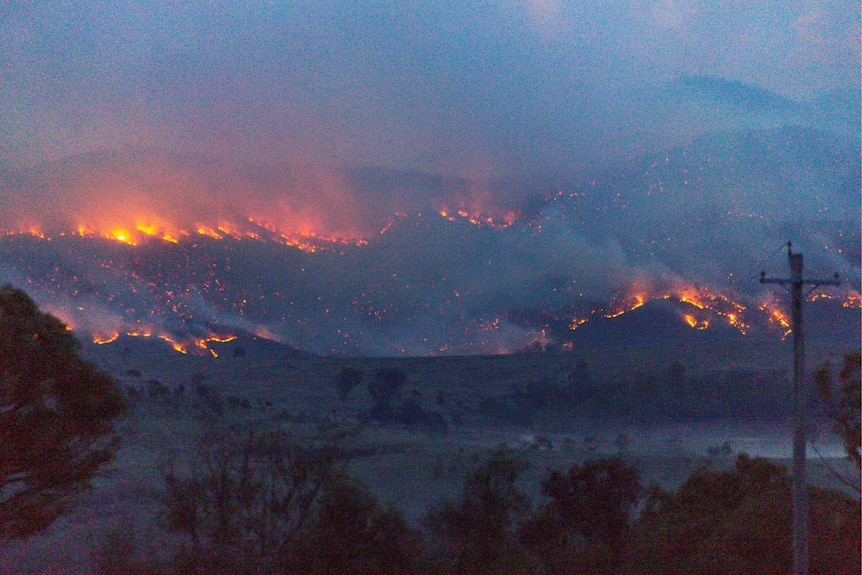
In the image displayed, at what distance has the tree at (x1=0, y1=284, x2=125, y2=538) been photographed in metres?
12.3

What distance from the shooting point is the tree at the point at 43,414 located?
12.3m

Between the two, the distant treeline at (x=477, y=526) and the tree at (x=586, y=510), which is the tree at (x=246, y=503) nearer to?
the distant treeline at (x=477, y=526)

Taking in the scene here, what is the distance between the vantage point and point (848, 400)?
1402 centimetres

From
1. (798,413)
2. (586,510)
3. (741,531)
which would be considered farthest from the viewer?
(586,510)

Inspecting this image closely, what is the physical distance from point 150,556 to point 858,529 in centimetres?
1324

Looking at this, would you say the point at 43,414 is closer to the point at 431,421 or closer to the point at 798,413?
the point at 798,413

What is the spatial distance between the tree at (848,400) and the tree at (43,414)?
1274 centimetres

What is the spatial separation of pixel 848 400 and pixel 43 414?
→ 13906mm

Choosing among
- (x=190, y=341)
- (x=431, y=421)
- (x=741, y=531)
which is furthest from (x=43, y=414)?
(x=190, y=341)

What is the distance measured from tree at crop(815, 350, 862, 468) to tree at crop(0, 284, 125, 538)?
41.8 feet

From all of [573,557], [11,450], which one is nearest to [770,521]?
[573,557]

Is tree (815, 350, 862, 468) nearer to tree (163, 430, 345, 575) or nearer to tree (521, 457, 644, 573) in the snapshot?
tree (521, 457, 644, 573)

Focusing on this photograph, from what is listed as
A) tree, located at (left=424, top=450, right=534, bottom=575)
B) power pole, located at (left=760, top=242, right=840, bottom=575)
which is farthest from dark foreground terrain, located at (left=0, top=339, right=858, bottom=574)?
power pole, located at (left=760, top=242, right=840, bottom=575)

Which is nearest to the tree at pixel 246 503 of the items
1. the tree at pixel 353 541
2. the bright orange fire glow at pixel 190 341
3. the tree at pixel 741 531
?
the tree at pixel 353 541
